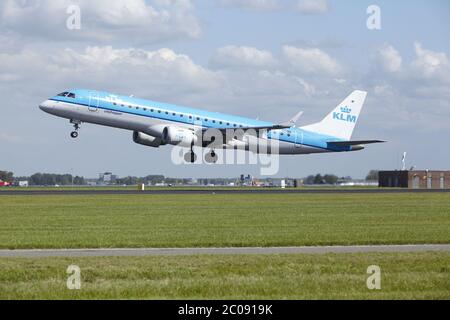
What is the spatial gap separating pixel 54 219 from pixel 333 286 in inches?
865

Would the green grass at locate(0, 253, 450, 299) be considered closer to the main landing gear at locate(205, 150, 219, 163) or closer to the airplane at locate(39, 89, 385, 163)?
the airplane at locate(39, 89, 385, 163)

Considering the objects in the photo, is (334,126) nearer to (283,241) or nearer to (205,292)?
(283,241)

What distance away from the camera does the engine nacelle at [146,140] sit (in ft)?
209

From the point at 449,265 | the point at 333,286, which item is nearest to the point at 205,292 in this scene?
the point at 333,286

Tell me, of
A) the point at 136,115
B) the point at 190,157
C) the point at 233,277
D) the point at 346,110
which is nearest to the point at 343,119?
the point at 346,110

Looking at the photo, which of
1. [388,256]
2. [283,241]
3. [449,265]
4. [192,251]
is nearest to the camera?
[449,265]

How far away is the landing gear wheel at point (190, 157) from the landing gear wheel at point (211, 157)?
77.4 inches

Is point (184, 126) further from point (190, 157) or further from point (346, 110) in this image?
point (346, 110)

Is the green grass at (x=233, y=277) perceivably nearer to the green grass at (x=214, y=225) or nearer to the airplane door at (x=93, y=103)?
the green grass at (x=214, y=225)

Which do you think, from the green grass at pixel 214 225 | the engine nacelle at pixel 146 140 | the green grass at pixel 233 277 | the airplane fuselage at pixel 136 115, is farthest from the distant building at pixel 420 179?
the green grass at pixel 233 277

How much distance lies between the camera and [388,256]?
21.4 meters

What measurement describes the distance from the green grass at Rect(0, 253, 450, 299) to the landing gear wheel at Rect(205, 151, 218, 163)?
4460 cm

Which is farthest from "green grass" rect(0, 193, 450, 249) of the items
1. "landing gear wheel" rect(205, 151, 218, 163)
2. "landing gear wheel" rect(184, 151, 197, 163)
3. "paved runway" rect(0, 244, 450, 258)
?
"landing gear wheel" rect(205, 151, 218, 163)

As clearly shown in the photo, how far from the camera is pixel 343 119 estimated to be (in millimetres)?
80000
